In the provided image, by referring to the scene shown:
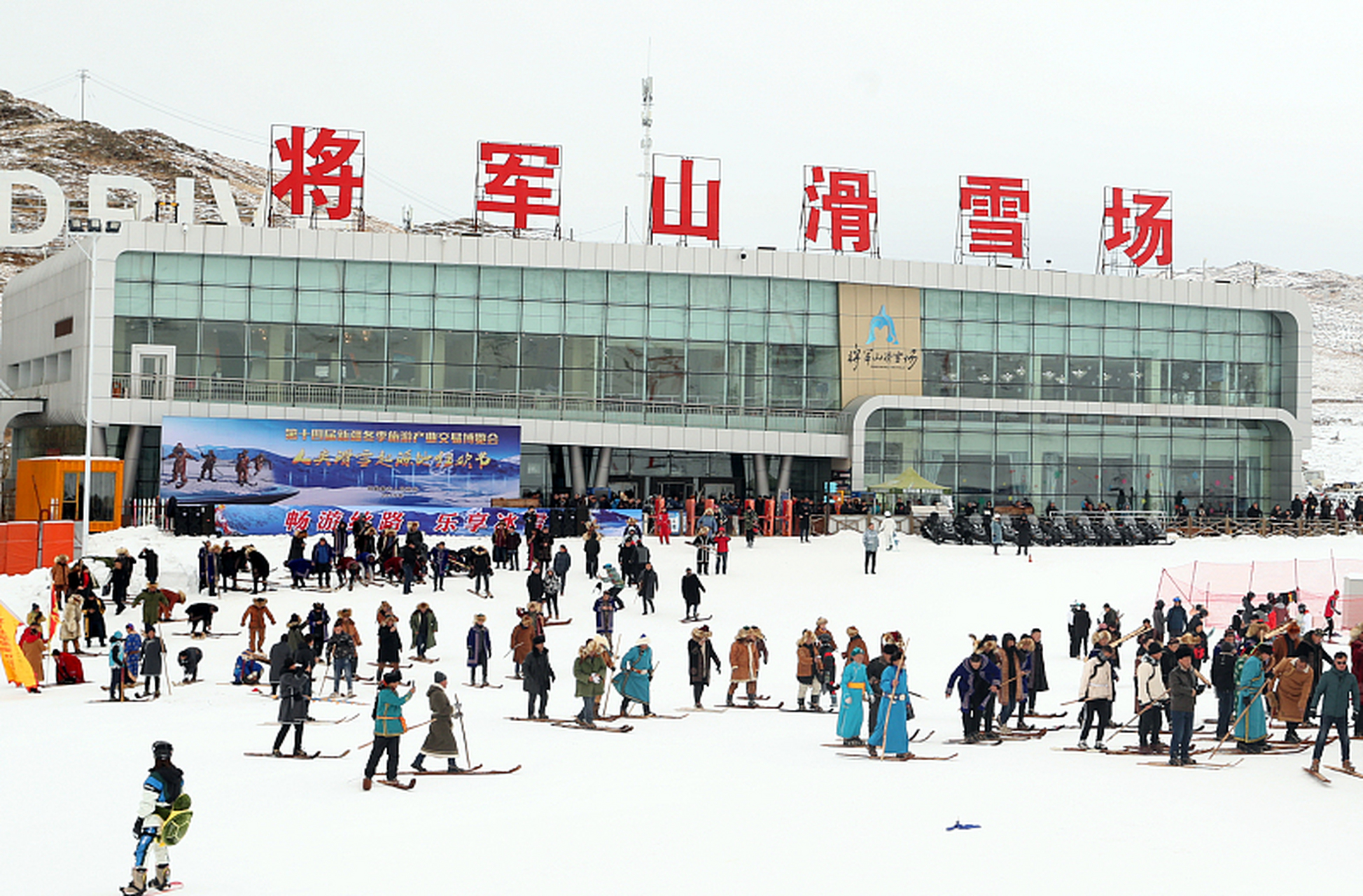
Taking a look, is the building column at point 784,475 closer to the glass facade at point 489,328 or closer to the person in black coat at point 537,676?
the glass facade at point 489,328

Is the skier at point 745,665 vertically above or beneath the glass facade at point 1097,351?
beneath

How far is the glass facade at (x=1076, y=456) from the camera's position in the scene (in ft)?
186

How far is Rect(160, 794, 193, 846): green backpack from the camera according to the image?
11125mm

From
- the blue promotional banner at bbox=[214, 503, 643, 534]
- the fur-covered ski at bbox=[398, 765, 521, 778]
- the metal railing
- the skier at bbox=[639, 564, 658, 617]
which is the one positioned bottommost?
the fur-covered ski at bbox=[398, 765, 521, 778]

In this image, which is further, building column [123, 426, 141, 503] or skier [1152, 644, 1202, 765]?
building column [123, 426, 141, 503]

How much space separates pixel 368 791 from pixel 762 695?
9514 millimetres

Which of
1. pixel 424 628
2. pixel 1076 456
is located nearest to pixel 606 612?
A: pixel 424 628

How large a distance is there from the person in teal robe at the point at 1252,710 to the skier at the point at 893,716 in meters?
4.43

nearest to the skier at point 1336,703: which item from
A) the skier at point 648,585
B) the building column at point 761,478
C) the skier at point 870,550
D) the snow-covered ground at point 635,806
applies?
the snow-covered ground at point 635,806

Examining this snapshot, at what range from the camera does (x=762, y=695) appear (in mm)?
22922

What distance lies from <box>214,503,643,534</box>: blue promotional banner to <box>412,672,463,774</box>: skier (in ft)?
86.0

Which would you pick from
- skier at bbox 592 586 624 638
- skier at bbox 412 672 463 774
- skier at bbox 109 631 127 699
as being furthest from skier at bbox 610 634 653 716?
skier at bbox 109 631 127 699

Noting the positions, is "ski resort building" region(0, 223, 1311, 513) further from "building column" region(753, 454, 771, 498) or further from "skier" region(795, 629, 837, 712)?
"skier" region(795, 629, 837, 712)

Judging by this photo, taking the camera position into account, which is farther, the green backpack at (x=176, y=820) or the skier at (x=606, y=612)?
the skier at (x=606, y=612)
